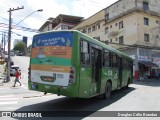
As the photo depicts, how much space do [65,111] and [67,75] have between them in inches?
57.5

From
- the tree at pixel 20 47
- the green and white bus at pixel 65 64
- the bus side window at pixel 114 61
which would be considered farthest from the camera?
the tree at pixel 20 47

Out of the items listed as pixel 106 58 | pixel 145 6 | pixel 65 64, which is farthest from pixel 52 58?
pixel 145 6

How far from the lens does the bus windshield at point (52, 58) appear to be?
10.1m

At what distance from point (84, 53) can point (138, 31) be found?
3243cm

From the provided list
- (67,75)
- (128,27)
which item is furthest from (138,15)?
(67,75)

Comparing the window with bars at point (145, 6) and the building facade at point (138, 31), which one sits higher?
the window with bars at point (145, 6)

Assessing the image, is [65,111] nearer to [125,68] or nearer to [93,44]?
[93,44]

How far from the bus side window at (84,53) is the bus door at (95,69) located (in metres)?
0.66

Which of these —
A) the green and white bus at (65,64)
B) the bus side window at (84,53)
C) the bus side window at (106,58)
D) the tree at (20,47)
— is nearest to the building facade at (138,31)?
the bus side window at (106,58)

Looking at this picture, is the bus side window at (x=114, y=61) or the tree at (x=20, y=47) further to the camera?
the tree at (x=20, y=47)

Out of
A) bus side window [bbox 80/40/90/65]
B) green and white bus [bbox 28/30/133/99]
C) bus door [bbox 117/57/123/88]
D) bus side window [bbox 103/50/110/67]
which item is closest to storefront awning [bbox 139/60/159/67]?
bus door [bbox 117/57/123/88]

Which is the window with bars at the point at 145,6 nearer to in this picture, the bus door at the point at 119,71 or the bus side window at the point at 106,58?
the bus door at the point at 119,71

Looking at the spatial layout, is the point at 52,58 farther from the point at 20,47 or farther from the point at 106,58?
the point at 20,47

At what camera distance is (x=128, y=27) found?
43.2 meters
